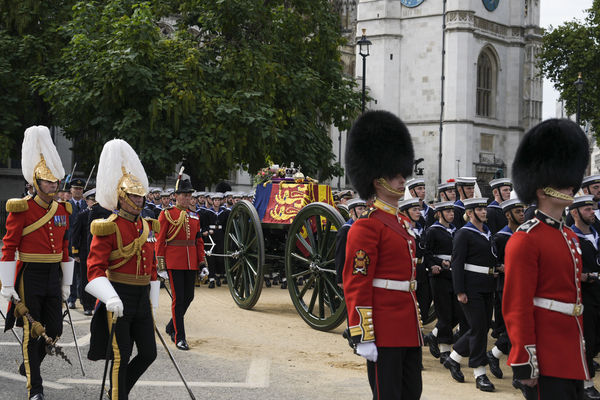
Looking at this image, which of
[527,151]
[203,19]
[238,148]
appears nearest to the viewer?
[527,151]

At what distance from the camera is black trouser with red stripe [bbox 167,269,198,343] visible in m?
9.05

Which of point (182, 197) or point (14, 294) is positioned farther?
point (182, 197)

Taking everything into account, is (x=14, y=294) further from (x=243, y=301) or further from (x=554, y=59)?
(x=554, y=59)

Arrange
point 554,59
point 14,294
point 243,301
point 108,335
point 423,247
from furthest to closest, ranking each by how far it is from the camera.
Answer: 1. point 554,59
2. point 243,301
3. point 423,247
4. point 14,294
5. point 108,335

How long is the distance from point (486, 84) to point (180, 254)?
4375 centimetres

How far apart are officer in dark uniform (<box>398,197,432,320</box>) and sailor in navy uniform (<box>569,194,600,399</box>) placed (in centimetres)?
174

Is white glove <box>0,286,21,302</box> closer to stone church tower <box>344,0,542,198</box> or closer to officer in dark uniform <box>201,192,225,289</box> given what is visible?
officer in dark uniform <box>201,192,225,289</box>

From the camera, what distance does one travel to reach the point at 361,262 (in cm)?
463

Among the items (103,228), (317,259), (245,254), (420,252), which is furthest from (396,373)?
(245,254)

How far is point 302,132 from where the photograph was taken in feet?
70.2

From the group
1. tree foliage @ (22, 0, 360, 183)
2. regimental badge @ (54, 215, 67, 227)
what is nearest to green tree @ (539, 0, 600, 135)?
tree foliage @ (22, 0, 360, 183)

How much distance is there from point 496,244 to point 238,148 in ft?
39.3

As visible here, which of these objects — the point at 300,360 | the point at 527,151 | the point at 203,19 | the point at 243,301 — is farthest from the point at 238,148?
the point at 527,151

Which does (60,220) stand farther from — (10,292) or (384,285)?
(384,285)
